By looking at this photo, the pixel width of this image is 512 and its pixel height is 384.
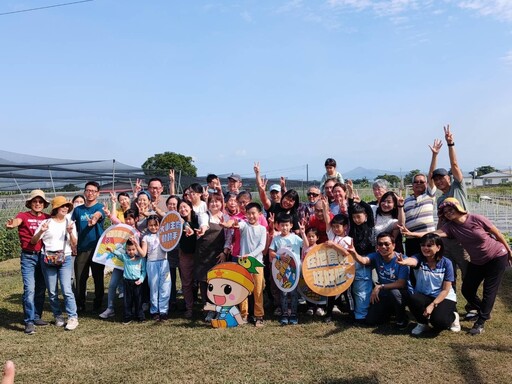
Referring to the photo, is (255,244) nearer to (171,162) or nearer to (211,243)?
(211,243)

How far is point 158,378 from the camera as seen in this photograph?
12.9 ft

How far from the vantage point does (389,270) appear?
5.29 metres

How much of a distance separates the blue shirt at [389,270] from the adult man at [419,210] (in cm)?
52

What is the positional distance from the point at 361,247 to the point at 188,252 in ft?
7.65

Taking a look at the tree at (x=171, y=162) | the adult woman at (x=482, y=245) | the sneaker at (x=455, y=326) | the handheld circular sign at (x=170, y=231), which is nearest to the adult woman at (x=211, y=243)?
the handheld circular sign at (x=170, y=231)

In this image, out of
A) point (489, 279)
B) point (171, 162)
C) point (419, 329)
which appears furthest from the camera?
point (171, 162)

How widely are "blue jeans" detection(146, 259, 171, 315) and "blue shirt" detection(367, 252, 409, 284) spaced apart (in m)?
2.71

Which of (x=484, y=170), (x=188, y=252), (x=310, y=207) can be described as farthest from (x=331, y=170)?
(x=484, y=170)

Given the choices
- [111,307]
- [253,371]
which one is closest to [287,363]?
[253,371]

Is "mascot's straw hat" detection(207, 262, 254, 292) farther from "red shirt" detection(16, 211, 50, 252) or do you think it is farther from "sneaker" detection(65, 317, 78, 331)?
"red shirt" detection(16, 211, 50, 252)

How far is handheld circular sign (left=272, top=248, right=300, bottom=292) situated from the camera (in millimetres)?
5387

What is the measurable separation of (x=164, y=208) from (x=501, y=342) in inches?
190

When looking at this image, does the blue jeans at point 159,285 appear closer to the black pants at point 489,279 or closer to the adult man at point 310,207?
the adult man at point 310,207

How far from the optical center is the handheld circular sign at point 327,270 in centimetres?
539
